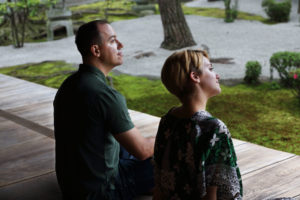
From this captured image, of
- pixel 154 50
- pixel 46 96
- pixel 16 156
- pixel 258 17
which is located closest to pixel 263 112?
pixel 46 96

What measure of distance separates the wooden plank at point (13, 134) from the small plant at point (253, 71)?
4498 millimetres

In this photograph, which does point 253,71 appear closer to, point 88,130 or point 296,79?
point 296,79

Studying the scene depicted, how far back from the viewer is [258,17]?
16391mm

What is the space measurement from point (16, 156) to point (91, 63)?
176 cm

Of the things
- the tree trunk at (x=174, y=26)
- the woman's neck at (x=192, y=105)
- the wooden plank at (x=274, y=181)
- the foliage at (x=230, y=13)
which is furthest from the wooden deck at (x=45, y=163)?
the foliage at (x=230, y=13)

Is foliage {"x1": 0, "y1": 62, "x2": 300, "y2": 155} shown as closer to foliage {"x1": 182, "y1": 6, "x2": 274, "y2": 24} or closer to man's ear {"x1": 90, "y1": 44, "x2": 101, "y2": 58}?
man's ear {"x1": 90, "y1": 44, "x2": 101, "y2": 58}

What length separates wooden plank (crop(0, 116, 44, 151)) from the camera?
416 cm

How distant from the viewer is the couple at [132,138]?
180 cm

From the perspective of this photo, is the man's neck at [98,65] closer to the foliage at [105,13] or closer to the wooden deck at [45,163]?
the wooden deck at [45,163]

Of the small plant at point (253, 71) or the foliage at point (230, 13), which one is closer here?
the small plant at point (253, 71)

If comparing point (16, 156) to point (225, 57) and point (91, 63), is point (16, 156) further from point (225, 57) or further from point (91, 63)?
point (225, 57)

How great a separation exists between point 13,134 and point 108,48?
2.43 meters

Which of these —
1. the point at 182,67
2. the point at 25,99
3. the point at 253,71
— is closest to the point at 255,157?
the point at 182,67

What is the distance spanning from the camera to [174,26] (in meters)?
11.7
